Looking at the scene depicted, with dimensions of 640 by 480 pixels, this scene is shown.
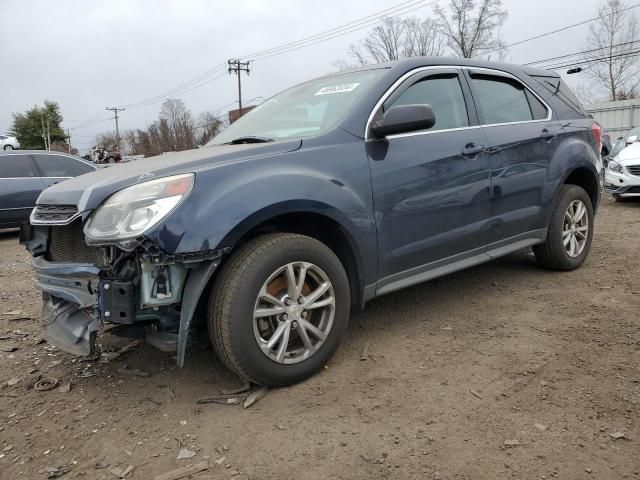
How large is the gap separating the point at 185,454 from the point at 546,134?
3575 millimetres

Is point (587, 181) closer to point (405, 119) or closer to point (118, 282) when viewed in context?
point (405, 119)

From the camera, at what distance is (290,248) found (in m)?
2.68

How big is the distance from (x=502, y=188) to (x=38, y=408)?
10.6ft

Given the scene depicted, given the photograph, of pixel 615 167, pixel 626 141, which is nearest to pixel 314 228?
pixel 615 167

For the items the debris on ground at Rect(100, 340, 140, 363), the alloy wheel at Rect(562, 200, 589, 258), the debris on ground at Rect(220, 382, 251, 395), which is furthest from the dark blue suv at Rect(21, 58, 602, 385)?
the alloy wheel at Rect(562, 200, 589, 258)

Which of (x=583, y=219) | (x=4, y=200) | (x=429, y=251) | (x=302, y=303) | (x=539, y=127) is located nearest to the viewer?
(x=302, y=303)

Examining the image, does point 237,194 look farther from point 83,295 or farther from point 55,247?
point 55,247

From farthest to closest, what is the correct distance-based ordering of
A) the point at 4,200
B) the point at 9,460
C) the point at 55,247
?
the point at 4,200 → the point at 55,247 → the point at 9,460

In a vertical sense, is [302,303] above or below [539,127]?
below

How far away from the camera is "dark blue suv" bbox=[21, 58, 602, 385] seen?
2.47 metres

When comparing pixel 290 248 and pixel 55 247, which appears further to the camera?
pixel 55 247

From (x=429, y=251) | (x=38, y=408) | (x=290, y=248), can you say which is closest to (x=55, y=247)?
(x=38, y=408)

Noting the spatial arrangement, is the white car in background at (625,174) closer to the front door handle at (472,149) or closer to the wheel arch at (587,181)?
the wheel arch at (587,181)

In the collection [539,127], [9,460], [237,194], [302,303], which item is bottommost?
[9,460]
